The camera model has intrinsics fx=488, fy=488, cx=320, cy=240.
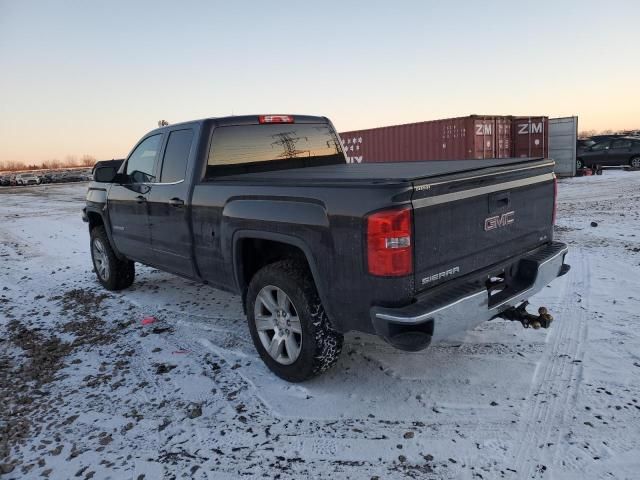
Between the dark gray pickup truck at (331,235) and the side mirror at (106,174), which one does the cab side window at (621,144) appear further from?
the side mirror at (106,174)

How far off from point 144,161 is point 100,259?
2.03 m

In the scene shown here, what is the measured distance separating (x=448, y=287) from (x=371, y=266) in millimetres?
556

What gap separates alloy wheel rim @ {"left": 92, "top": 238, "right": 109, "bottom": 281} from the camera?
20.7ft

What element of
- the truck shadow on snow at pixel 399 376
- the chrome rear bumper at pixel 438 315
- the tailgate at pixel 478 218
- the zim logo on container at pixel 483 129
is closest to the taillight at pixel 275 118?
the truck shadow on snow at pixel 399 376

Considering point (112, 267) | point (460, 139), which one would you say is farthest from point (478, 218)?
point (460, 139)

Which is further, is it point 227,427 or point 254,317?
point 254,317

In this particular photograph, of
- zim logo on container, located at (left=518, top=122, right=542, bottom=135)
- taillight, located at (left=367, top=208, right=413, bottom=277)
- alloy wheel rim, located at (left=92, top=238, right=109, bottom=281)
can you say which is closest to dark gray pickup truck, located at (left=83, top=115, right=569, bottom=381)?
taillight, located at (left=367, top=208, right=413, bottom=277)

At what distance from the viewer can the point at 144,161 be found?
204 inches

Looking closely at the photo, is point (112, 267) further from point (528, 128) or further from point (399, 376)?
point (528, 128)

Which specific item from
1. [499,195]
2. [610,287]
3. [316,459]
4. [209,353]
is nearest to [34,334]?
[209,353]

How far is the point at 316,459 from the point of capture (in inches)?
109

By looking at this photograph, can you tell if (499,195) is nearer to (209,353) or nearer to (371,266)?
(371,266)

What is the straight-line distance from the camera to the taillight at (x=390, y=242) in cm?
266

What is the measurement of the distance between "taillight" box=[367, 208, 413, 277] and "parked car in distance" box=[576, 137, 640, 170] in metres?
23.4
